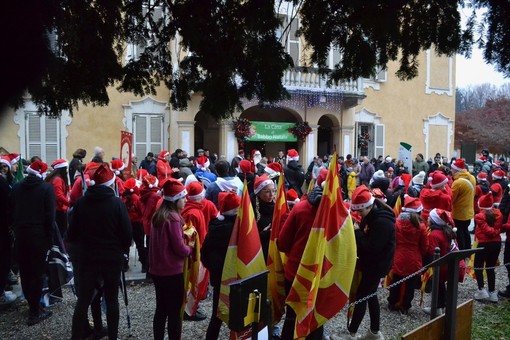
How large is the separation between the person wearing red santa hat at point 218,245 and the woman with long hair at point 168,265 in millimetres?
206

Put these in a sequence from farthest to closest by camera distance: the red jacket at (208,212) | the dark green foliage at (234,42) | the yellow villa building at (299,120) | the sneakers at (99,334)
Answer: the yellow villa building at (299,120) < the red jacket at (208,212) < the sneakers at (99,334) < the dark green foliage at (234,42)

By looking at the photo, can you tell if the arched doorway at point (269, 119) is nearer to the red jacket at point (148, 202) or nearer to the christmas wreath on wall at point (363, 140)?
the christmas wreath on wall at point (363, 140)

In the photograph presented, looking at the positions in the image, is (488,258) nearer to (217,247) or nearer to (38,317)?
(217,247)

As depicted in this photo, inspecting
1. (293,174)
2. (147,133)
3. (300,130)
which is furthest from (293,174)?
(300,130)

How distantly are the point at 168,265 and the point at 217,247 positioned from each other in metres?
0.47

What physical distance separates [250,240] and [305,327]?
88 cm

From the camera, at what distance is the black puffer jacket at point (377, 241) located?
4.89 meters

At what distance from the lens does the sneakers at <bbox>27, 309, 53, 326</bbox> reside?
5660 mm

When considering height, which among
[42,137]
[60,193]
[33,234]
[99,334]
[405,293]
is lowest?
[99,334]

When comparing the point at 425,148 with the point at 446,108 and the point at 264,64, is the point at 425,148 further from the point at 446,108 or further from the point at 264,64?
the point at 264,64

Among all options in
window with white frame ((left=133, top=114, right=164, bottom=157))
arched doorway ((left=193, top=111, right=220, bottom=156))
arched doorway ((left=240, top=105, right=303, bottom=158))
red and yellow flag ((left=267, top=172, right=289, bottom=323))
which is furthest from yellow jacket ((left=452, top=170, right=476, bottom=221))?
arched doorway ((left=240, top=105, right=303, bottom=158))

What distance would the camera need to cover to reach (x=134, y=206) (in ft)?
24.6

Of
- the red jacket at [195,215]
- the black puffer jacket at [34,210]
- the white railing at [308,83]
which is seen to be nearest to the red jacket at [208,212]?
the red jacket at [195,215]

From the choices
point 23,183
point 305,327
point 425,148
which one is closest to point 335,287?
point 305,327
